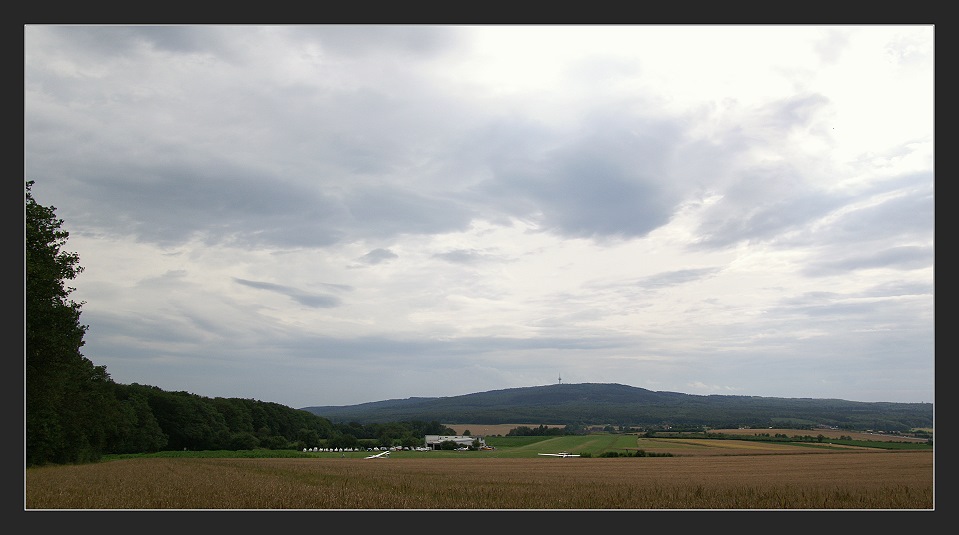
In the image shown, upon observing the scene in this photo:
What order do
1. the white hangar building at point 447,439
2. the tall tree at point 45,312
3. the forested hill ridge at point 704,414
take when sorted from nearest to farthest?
1. the tall tree at point 45,312
2. the forested hill ridge at point 704,414
3. the white hangar building at point 447,439

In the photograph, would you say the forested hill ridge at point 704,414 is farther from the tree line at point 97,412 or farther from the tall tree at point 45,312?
the tall tree at point 45,312

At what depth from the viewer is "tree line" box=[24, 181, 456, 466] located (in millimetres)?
25641

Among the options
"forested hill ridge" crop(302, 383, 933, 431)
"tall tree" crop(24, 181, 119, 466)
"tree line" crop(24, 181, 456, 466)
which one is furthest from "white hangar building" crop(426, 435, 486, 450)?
"tall tree" crop(24, 181, 119, 466)

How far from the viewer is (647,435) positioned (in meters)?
95.9

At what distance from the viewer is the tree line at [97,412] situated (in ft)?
84.1

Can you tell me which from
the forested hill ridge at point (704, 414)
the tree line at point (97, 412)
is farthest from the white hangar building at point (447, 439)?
the forested hill ridge at point (704, 414)

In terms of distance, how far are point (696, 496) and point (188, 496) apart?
55.4ft

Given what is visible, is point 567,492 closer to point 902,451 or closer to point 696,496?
point 696,496

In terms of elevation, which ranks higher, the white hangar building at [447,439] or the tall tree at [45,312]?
the tall tree at [45,312]

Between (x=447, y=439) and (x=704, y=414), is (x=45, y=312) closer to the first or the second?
(x=447, y=439)

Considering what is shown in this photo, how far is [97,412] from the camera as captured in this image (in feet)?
167

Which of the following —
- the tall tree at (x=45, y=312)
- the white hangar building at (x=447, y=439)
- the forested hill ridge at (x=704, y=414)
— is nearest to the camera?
the tall tree at (x=45, y=312)

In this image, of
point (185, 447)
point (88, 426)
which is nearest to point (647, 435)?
point (185, 447)

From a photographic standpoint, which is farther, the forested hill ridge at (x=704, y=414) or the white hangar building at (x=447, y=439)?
the white hangar building at (x=447, y=439)
